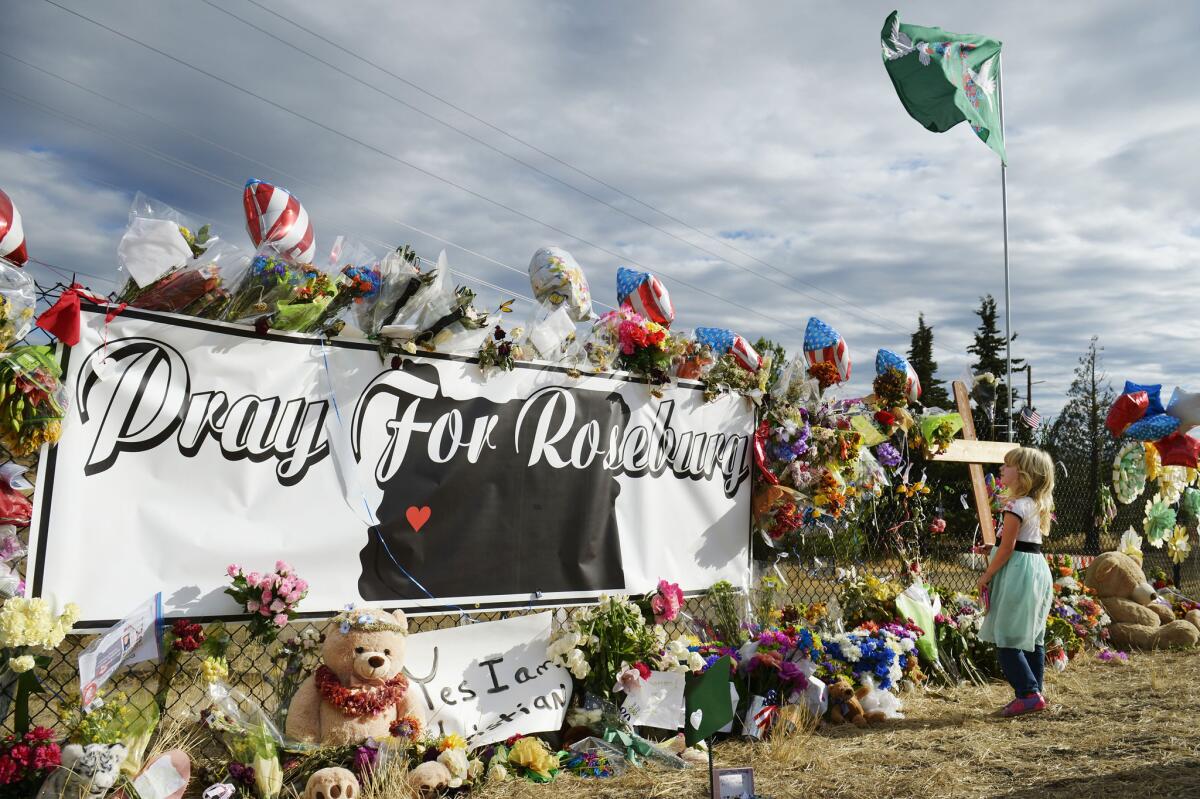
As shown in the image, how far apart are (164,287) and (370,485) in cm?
118

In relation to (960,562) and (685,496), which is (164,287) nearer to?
(685,496)

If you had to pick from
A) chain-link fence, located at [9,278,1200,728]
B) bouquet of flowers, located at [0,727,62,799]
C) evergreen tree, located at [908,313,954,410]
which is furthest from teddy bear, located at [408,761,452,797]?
evergreen tree, located at [908,313,954,410]

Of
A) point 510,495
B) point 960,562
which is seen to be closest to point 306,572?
point 510,495

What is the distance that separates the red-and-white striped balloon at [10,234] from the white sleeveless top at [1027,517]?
486cm

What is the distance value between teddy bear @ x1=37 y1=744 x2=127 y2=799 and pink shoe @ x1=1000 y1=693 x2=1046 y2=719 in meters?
4.33

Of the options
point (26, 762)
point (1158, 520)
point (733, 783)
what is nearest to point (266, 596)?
point (26, 762)

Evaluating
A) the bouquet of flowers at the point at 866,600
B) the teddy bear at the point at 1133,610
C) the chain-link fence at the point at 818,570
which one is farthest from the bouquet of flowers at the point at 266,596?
the teddy bear at the point at 1133,610

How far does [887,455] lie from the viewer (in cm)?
595

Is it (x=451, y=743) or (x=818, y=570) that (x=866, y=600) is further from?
(x=451, y=743)

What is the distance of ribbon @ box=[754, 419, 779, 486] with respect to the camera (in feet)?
17.3

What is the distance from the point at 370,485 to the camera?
387cm

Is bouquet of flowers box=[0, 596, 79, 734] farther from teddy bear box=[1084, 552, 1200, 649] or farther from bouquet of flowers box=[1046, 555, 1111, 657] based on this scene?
teddy bear box=[1084, 552, 1200, 649]

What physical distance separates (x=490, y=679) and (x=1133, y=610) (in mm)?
5941

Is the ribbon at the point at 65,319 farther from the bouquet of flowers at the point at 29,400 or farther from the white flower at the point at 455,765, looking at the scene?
the white flower at the point at 455,765
